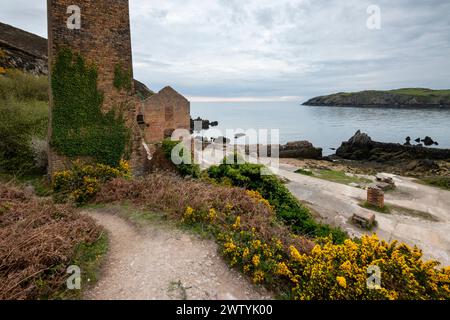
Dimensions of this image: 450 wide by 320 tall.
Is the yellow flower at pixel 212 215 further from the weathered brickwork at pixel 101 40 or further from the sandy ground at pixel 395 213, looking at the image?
the weathered brickwork at pixel 101 40

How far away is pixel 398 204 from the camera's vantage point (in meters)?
13.1

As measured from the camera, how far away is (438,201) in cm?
1398

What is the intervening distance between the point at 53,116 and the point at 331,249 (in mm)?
10616

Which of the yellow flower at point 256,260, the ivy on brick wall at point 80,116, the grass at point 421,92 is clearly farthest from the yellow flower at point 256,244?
the grass at point 421,92

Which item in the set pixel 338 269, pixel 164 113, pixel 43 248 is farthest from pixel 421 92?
pixel 43 248

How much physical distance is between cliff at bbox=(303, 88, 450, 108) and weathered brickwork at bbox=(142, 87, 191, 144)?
11879 centimetres

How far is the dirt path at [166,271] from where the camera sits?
13.7ft

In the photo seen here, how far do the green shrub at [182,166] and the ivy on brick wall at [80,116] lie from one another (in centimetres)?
236

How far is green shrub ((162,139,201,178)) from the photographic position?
1181cm

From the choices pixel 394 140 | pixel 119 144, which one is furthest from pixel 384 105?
pixel 119 144

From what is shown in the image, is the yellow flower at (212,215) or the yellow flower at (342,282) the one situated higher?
the yellow flower at (212,215)

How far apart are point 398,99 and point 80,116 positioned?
140 meters

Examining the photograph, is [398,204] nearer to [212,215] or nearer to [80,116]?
[212,215]

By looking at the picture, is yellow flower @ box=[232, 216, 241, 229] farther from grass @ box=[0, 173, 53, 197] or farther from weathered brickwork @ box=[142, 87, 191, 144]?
weathered brickwork @ box=[142, 87, 191, 144]
